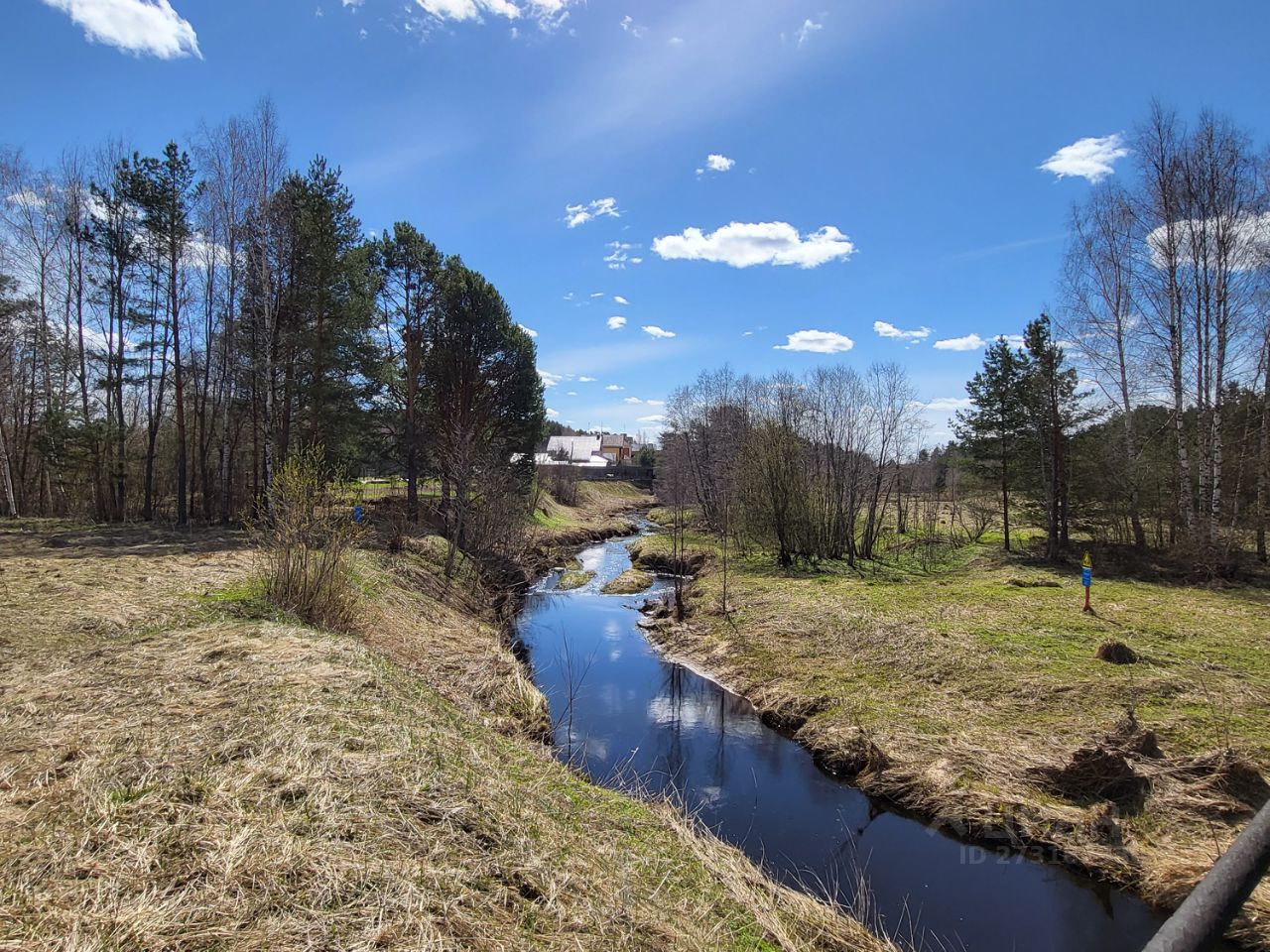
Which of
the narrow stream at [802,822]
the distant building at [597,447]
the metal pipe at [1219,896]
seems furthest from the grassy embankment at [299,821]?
the distant building at [597,447]

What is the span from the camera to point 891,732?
28.6 ft

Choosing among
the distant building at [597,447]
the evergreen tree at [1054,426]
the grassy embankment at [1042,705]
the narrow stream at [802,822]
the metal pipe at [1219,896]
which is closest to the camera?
the metal pipe at [1219,896]

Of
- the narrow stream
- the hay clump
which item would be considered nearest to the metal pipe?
the narrow stream

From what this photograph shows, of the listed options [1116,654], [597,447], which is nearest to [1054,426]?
[1116,654]

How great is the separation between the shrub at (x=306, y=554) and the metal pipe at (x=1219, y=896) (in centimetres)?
961

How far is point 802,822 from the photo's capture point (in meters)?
7.38

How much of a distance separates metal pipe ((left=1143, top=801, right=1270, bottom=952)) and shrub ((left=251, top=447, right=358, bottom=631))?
9614mm

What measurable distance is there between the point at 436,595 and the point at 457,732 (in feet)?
31.2

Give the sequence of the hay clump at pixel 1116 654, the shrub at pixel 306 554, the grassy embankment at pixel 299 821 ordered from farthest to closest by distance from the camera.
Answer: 1. the hay clump at pixel 1116 654
2. the shrub at pixel 306 554
3. the grassy embankment at pixel 299 821

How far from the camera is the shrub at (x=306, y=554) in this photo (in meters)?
9.02

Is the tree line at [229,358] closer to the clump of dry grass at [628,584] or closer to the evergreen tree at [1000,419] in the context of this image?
the clump of dry grass at [628,584]

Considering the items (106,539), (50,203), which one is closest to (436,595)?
(106,539)

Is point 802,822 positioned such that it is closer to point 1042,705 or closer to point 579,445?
point 1042,705

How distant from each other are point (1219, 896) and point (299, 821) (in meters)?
4.46
